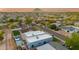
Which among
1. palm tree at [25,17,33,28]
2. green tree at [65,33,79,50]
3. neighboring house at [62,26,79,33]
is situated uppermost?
palm tree at [25,17,33,28]

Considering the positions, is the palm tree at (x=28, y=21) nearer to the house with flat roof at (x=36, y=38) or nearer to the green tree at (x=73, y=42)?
the house with flat roof at (x=36, y=38)

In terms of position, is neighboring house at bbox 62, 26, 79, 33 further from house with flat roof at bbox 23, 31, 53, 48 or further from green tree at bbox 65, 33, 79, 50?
house with flat roof at bbox 23, 31, 53, 48

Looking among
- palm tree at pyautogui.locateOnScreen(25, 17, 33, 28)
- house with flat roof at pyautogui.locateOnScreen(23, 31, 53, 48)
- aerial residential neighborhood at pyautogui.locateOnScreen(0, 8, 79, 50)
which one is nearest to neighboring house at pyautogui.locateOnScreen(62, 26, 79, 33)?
aerial residential neighborhood at pyautogui.locateOnScreen(0, 8, 79, 50)

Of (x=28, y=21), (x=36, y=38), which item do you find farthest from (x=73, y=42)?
(x=28, y=21)

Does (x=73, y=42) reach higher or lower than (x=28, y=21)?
lower

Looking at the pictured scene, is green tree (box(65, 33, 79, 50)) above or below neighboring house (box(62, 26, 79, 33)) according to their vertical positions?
below

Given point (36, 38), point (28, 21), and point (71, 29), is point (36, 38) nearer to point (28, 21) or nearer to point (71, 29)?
point (28, 21)
